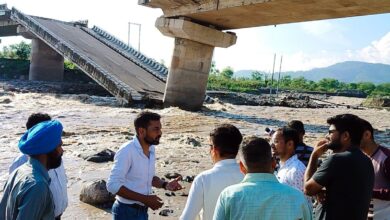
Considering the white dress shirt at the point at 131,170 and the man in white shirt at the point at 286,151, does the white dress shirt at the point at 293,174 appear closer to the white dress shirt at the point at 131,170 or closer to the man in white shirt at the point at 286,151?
the man in white shirt at the point at 286,151

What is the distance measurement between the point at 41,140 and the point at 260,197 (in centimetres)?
127

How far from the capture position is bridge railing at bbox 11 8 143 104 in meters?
18.6

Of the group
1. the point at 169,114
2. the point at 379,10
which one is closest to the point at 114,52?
the point at 169,114

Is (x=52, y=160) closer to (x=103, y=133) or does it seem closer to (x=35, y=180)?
(x=35, y=180)

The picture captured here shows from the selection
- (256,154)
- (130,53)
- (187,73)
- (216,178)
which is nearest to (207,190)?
(216,178)

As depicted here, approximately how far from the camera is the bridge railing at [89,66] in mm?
18609

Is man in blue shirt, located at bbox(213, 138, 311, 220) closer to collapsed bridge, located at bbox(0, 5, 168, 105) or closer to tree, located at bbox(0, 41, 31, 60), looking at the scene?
collapsed bridge, located at bbox(0, 5, 168, 105)

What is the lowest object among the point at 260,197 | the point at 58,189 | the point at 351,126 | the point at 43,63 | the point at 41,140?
the point at 58,189

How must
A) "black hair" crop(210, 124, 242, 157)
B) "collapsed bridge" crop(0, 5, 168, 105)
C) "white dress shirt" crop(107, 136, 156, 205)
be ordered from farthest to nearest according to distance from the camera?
"collapsed bridge" crop(0, 5, 168, 105), "white dress shirt" crop(107, 136, 156, 205), "black hair" crop(210, 124, 242, 157)

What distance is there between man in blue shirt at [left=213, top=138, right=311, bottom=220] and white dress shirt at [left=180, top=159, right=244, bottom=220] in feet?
1.25

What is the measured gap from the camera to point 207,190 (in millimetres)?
2658

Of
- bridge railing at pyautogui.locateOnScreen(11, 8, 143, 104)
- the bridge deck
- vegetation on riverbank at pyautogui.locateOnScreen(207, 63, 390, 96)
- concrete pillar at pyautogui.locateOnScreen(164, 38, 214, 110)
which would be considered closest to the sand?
bridge railing at pyautogui.locateOnScreen(11, 8, 143, 104)

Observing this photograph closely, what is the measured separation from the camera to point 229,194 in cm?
225

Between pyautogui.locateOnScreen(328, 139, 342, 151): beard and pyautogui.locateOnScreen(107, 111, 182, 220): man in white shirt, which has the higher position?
pyautogui.locateOnScreen(328, 139, 342, 151): beard
